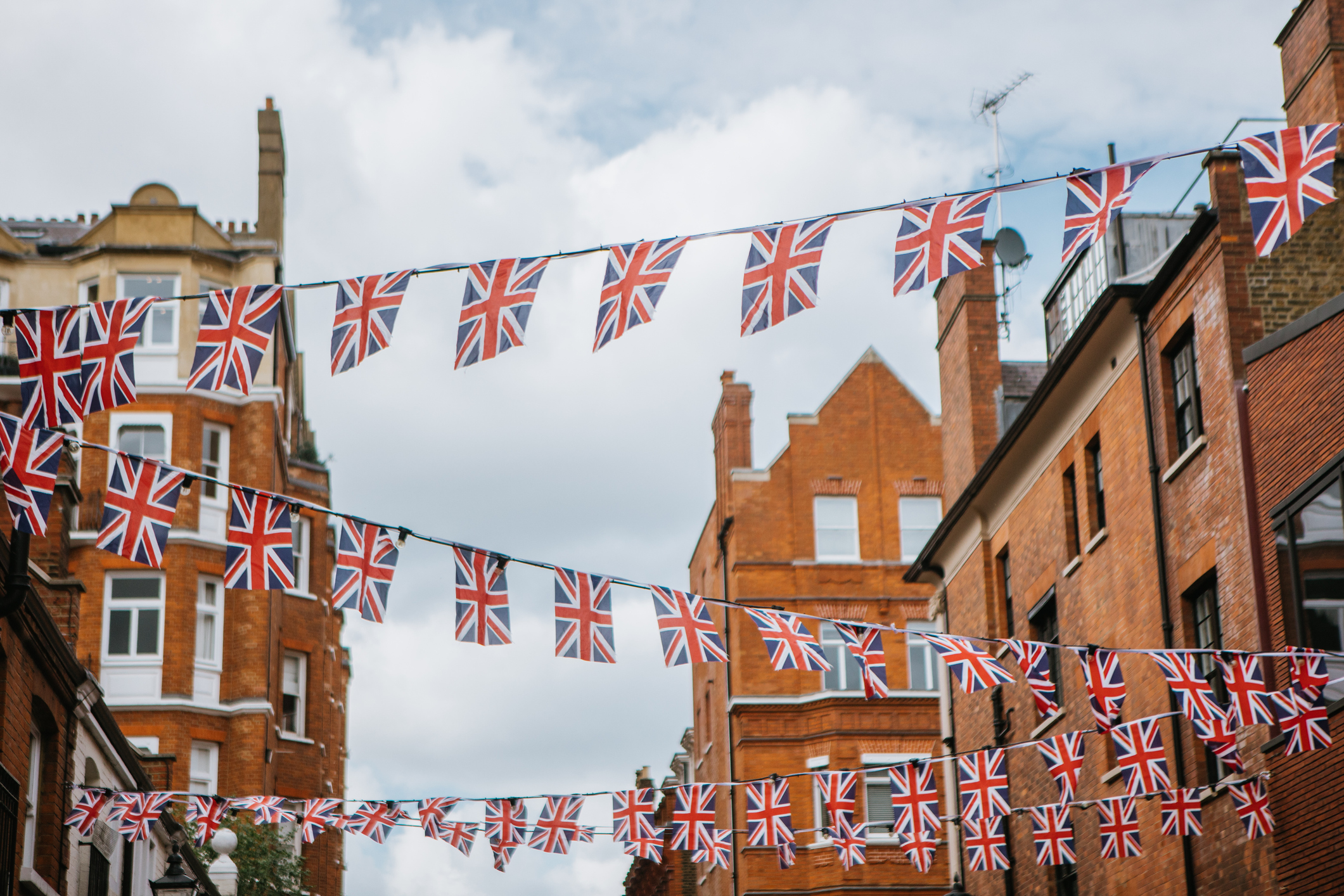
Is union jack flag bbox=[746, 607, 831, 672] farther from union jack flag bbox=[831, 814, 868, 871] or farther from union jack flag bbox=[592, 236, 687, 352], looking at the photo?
union jack flag bbox=[831, 814, 868, 871]

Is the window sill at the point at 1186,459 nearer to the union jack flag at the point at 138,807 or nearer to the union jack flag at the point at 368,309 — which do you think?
the union jack flag at the point at 368,309

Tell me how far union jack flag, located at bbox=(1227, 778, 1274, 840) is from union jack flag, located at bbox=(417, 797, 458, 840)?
9264 mm

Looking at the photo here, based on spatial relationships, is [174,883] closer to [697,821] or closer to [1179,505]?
[697,821]

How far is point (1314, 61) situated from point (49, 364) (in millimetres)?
14578

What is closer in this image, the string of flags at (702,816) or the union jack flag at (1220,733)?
the union jack flag at (1220,733)

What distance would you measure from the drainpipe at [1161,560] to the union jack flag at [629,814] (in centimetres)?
640

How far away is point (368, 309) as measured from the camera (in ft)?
37.3

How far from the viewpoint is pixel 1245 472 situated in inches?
682

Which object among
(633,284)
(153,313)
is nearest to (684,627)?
(633,284)

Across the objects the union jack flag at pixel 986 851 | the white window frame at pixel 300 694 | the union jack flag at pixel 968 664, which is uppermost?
the white window frame at pixel 300 694

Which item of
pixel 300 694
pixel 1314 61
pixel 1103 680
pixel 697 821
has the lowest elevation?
pixel 697 821

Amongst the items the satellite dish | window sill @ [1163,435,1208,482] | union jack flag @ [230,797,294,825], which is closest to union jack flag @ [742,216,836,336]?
window sill @ [1163,435,1208,482]

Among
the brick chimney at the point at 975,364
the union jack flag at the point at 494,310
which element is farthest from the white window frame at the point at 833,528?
the union jack flag at the point at 494,310

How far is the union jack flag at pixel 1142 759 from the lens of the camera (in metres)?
17.2
